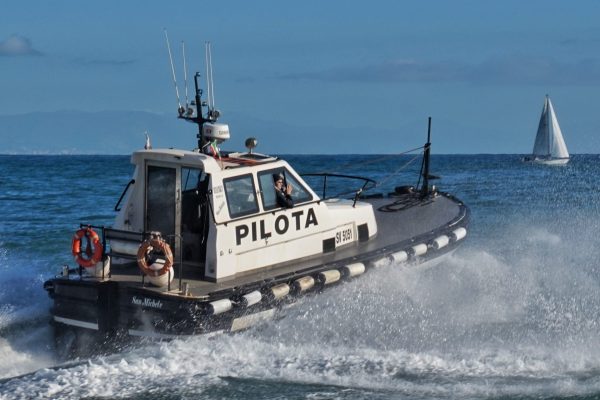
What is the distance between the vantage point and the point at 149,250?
11.3 metres

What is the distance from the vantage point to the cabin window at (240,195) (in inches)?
474

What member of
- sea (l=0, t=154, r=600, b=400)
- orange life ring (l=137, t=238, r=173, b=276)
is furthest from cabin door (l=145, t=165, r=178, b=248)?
sea (l=0, t=154, r=600, b=400)

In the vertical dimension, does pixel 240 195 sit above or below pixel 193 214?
above

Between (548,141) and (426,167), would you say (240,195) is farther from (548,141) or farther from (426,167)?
(548,141)

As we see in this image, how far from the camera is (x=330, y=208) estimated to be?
1376 cm

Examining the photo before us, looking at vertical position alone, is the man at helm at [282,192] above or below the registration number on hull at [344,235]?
above

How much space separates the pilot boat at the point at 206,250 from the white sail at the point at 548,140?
42.2 metres

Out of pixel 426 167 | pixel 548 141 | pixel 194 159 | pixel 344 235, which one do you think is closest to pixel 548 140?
pixel 548 141

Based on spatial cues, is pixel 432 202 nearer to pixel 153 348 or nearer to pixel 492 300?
pixel 492 300

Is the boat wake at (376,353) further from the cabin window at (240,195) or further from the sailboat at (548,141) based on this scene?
the sailboat at (548,141)

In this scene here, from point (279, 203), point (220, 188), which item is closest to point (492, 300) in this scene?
point (279, 203)

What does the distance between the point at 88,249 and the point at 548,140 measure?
4637cm

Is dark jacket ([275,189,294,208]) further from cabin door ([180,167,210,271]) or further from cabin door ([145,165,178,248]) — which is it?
cabin door ([145,165,178,248])

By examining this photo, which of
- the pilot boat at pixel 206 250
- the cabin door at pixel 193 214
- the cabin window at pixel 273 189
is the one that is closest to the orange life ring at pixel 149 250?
the pilot boat at pixel 206 250
